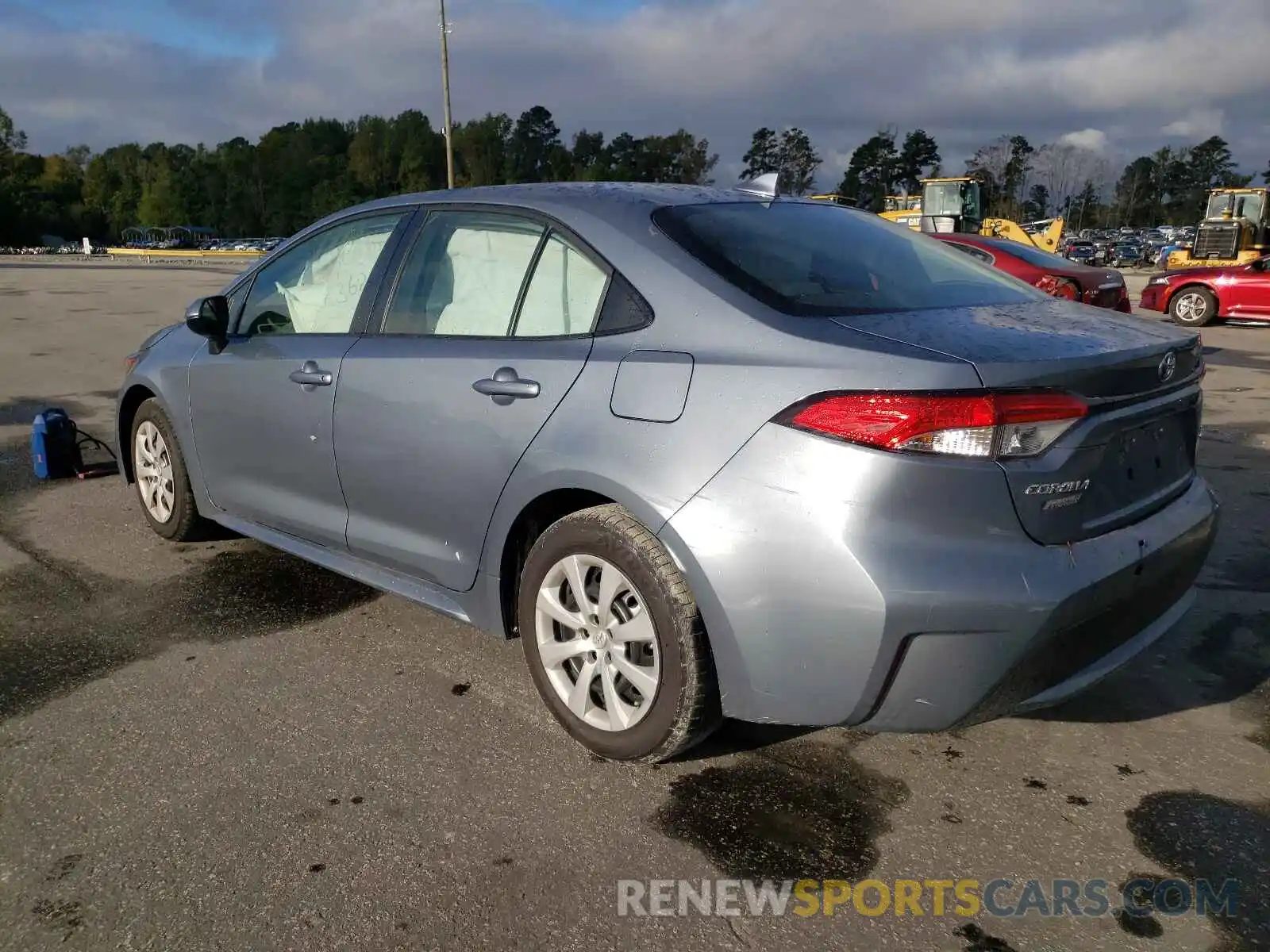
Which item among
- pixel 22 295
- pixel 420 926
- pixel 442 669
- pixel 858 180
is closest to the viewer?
pixel 420 926

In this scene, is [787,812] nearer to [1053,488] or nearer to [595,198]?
[1053,488]

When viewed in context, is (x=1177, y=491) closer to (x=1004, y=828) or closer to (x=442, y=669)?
(x=1004, y=828)

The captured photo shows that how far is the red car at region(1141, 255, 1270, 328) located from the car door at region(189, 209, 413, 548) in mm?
16156

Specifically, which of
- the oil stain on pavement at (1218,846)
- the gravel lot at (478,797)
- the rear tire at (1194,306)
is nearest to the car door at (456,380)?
the gravel lot at (478,797)

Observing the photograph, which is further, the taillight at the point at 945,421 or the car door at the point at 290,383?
the car door at the point at 290,383

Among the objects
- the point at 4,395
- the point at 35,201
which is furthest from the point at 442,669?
the point at 35,201

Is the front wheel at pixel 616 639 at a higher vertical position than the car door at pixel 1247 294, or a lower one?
lower

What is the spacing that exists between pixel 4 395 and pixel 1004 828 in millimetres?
9344

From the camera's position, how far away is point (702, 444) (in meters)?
2.53

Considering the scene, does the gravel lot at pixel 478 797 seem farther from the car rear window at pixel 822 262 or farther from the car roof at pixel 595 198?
the car roof at pixel 595 198

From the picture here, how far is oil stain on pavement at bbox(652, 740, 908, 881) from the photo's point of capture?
2.49 meters

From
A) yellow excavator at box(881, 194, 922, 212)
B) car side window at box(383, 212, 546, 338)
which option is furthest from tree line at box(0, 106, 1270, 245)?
car side window at box(383, 212, 546, 338)

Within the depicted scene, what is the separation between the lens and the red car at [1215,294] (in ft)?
52.9

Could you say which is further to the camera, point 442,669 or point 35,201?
point 35,201
